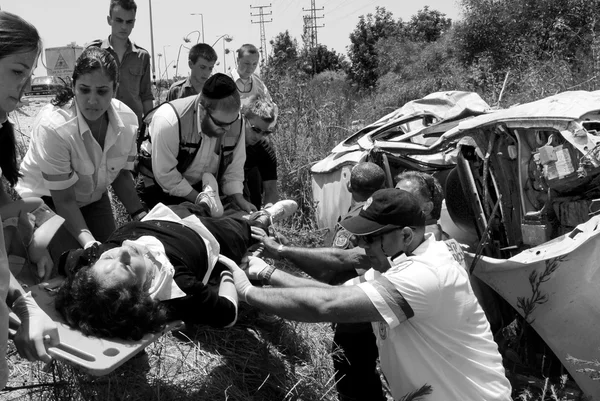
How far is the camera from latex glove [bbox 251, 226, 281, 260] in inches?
153

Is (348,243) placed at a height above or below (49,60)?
below

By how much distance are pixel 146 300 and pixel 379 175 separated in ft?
7.39

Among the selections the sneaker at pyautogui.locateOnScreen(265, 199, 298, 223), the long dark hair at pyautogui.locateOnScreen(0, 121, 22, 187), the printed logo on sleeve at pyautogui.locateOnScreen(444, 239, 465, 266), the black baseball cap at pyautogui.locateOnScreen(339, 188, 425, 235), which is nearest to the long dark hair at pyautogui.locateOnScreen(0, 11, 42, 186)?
the long dark hair at pyautogui.locateOnScreen(0, 121, 22, 187)

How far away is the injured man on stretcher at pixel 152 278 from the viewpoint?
8.46 ft

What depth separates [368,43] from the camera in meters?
35.9

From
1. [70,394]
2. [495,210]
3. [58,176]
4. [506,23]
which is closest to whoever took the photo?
[70,394]

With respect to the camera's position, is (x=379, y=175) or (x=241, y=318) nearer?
(x=241, y=318)

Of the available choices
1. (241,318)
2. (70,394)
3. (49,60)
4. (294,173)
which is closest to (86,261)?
(70,394)

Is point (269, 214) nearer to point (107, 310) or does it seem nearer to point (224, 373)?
point (224, 373)

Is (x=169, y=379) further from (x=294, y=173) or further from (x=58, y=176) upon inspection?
(x=294, y=173)

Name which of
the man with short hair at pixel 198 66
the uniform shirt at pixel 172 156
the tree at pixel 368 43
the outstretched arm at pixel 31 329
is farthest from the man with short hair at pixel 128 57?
the tree at pixel 368 43

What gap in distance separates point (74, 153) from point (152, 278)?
1.07 metres

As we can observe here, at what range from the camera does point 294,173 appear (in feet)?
24.4

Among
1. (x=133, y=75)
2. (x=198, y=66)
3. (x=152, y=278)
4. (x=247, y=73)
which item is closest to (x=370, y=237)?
(x=152, y=278)
